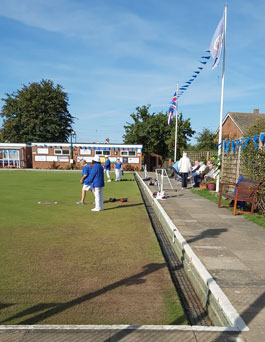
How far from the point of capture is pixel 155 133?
3762 centimetres

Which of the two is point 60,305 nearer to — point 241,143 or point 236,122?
point 241,143

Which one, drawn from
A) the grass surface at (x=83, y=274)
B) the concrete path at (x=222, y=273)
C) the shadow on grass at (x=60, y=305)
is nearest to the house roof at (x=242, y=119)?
the concrete path at (x=222, y=273)

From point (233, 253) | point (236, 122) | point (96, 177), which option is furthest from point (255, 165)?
point (236, 122)

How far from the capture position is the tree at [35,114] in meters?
45.2

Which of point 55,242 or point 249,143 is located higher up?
point 249,143

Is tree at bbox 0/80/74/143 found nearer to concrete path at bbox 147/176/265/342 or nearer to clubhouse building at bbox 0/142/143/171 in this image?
clubhouse building at bbox 0/142/143/171

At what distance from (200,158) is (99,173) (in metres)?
13.1

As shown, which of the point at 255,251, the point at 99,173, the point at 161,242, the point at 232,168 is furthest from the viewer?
the point at 232,168

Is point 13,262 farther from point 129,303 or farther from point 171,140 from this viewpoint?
point 171,140

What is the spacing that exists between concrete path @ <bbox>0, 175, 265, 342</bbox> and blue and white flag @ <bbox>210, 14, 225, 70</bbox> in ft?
22.8

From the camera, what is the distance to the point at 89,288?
3.17 m

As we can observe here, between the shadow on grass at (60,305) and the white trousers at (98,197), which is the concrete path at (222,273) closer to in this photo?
the shadow on grass at (60,305)

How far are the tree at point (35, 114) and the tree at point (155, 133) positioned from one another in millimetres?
14942

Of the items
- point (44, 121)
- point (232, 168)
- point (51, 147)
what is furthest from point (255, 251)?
point (44, 121)
